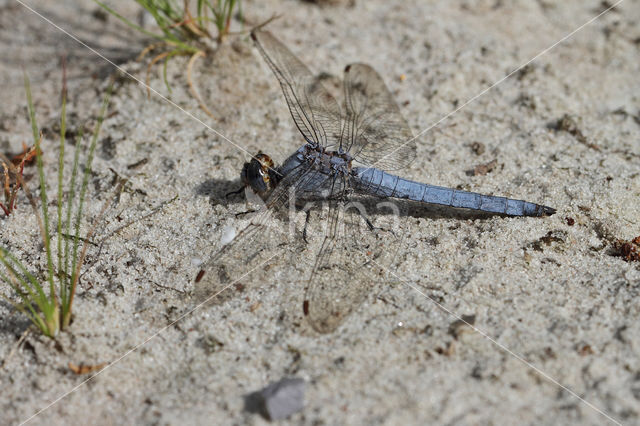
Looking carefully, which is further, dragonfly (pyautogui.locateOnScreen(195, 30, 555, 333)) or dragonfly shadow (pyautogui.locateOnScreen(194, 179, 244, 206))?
dragonfly shadow (pyautogui.locateOnScreen(194, 179, 244, 206))

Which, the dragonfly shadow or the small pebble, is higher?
the dragonfly shadow

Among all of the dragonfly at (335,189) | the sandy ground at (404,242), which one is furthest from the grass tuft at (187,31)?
the dragonfly at (335,189)

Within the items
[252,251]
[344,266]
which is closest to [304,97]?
[252,251]

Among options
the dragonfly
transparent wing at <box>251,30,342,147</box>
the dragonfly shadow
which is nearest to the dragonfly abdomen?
the dragonfly

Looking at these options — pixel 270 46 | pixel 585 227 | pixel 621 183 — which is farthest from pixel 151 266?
pixel 621 183

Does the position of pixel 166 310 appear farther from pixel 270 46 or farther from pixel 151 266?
pixel 270 46

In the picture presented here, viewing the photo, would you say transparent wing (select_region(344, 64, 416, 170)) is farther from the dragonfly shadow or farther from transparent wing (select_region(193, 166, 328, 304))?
the dragonfly shadow
